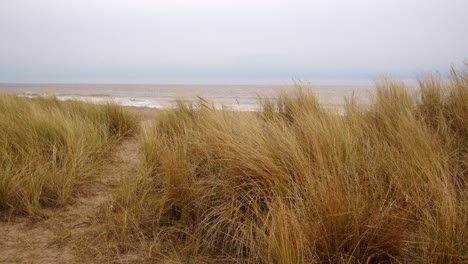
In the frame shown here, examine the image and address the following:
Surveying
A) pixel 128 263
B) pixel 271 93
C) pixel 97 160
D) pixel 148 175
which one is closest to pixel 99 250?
pixel 128 263

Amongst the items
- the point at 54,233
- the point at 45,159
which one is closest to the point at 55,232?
the point at 54,233

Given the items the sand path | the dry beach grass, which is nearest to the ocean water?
the dry beach grass

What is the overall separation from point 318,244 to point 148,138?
210 cm

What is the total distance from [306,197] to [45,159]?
2.45 m

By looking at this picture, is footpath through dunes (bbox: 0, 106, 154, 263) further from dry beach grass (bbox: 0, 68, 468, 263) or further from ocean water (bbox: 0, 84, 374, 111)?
ocean water (bbox: 0, 84, 374, 111)

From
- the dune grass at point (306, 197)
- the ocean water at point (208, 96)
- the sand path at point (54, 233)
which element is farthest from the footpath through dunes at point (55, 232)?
the ocean water at point (208, 96)

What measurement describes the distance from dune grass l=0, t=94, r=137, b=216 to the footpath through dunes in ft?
0.29

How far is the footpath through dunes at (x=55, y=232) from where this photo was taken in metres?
1.79

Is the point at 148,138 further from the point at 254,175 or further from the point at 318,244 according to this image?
the point at 318,244

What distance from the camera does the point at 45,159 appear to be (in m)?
2.97

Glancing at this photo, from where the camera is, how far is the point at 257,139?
2283 mm

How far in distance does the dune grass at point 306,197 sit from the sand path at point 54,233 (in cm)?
18

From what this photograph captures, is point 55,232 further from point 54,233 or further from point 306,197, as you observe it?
point 306,197

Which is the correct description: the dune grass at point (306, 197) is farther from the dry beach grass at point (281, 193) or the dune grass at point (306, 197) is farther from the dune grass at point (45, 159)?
the dune grass at point (45, 159)
